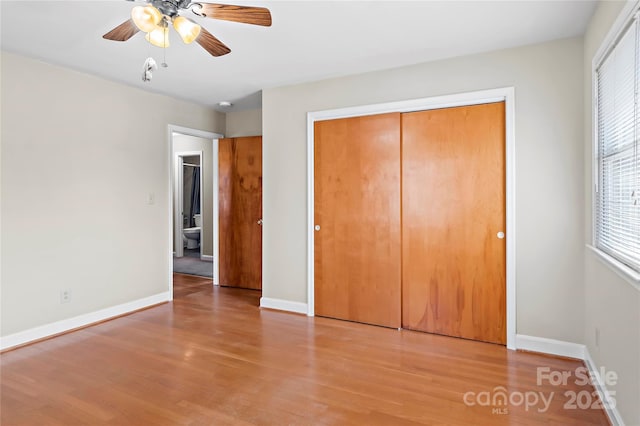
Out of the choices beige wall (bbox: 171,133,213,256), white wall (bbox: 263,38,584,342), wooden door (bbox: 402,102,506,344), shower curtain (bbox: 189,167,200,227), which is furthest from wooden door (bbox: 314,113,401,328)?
shower curtain (bbox: 189,167,200,227)

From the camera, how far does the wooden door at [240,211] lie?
5.16m

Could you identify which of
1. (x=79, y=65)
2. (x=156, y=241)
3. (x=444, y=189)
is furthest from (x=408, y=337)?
(x=79, y=65)

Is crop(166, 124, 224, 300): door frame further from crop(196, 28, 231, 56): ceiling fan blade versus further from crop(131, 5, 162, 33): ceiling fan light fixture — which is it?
crop(131, 5, 162, 33): ceiling fan light fixture

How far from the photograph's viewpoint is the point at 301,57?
128 inches

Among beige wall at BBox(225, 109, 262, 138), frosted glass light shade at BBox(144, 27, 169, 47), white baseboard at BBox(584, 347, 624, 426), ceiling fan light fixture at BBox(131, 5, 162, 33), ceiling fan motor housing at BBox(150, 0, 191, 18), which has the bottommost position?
white baseboard at BBox(584, 347, 624, 426)

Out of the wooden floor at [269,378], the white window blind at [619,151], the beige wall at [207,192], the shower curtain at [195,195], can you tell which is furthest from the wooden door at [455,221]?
the shower curtain at [195,195]

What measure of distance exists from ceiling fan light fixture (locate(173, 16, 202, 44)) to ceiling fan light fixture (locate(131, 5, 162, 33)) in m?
0.09

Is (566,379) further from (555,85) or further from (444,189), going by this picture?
(555,85)

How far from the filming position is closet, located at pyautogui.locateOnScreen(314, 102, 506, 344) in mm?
3156

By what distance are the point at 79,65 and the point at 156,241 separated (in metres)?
2.01

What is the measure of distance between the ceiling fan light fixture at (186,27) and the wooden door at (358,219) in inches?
76.7

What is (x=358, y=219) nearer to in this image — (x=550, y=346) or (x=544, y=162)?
(x=544, y=162)

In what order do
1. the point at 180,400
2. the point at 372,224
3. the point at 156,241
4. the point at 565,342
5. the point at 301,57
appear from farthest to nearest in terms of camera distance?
the point at 156,241 < the point at 372,224 < the point at 301,57 < the point at 565,342 < the point at 180,400

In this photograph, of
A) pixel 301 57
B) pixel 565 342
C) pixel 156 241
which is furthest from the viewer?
pixel 156 241
